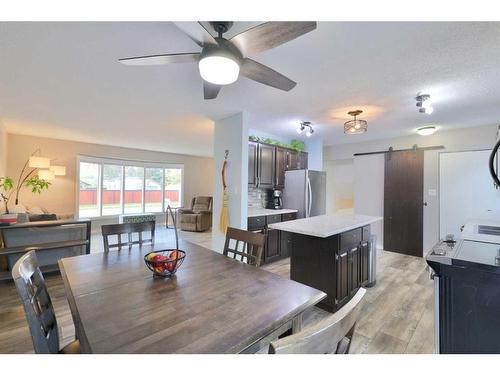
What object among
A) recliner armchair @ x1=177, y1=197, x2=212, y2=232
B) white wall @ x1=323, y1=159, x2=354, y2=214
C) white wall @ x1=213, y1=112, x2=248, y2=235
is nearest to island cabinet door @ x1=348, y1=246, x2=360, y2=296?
white wall @ x1=213, y1=112, x2=248, y2=235

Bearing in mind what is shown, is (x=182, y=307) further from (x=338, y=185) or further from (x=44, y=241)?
(x=338, y=185)

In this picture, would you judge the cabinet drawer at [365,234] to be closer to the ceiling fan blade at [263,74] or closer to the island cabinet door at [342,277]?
the island cabinet door at [342,277]

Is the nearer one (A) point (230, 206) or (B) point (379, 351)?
(B) point (379, 351)

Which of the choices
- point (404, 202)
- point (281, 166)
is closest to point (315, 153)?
point (281, 166)

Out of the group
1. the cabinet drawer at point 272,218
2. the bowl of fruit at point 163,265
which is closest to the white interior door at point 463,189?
the cabinet drawer at point 272,218

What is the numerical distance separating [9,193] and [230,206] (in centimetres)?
520

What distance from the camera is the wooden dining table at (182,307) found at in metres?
0.78

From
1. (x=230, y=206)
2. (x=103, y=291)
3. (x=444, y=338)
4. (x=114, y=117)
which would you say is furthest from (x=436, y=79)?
(x=114, y=117)

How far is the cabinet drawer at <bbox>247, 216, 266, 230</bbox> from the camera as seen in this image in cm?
352

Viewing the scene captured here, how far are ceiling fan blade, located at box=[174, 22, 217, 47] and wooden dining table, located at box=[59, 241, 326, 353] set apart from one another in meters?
1.35

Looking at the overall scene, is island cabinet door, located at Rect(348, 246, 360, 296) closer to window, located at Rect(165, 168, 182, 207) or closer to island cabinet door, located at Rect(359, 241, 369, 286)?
island cabinet door, located at Rect(359, 241, 369, 286)
